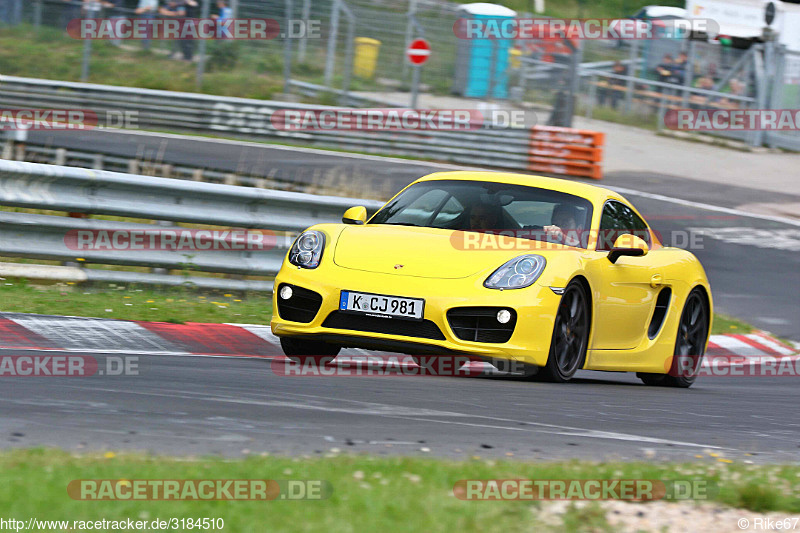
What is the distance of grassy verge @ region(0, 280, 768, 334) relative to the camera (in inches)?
313

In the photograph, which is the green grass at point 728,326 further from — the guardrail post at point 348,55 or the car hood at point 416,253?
the guardrail post at point 348,55

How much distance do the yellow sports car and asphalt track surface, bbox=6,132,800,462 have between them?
243 mm

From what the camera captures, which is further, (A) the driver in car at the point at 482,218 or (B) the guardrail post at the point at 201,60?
(B) the guardrail post at the point at 201,60

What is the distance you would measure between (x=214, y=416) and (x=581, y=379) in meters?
3.89

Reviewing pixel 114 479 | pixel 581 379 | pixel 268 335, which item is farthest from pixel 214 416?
pixel 581 379

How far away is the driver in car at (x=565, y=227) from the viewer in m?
7.39

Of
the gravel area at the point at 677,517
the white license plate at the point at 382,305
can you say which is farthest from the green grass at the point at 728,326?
the gravel area at the point at 677,517

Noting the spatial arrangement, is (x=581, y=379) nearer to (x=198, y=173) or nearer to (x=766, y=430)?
(x=766, y=430)

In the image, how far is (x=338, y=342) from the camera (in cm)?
671

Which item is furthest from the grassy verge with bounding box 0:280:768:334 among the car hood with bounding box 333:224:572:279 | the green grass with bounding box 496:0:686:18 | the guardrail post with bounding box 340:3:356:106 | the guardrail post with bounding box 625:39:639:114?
the green grass with bounding box 496:0:686:18

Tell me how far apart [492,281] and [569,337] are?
2.33ft

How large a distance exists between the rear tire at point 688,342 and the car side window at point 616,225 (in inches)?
24.9

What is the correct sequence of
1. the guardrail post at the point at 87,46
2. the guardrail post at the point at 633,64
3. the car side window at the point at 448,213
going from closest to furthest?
the car side window at the point at 448,213, the guardrail post at the point at 87,46, the guardrail post at the point at 633,64

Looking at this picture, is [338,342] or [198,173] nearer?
[338,342]
